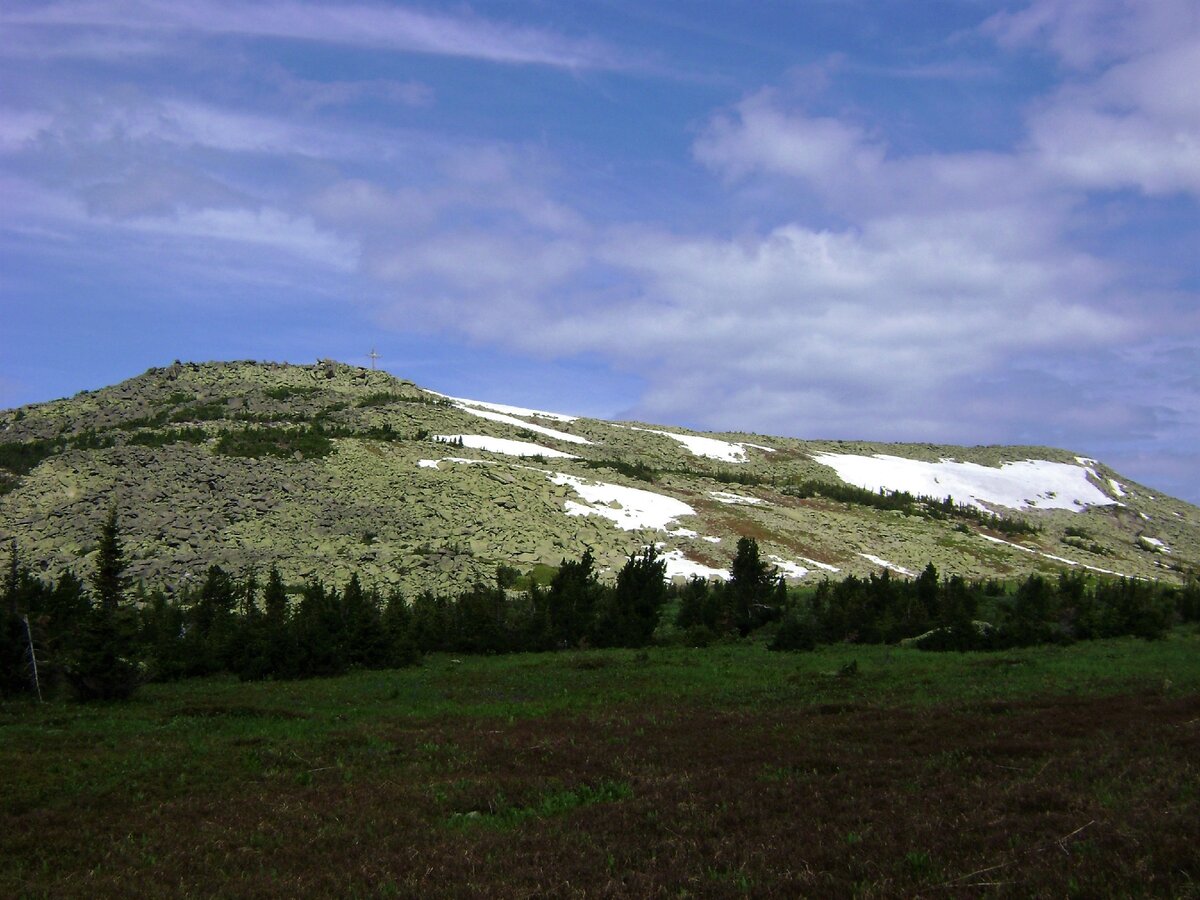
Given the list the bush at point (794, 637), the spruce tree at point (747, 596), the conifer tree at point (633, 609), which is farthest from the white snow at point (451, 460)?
the bush at point (794, 637)

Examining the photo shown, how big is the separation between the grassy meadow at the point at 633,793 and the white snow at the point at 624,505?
151 feet

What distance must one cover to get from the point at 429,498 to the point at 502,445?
27.6 metres

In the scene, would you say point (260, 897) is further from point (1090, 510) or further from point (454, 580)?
point (1090, 510)

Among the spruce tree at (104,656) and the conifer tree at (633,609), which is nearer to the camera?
the spruce tree at (104,656)

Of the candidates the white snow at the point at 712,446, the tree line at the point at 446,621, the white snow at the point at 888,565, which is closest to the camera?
the tree line at the point at 446,621

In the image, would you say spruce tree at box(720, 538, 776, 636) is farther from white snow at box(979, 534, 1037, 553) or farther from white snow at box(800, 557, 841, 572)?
white snow at box(979, 534, 1037, 553)

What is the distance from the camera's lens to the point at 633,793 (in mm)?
14289

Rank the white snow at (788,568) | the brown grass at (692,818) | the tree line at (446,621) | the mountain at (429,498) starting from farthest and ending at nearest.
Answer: the white snow at (788,568), the mountain at (429,498), the tree line at (446,621), the brown grass at (692,818)

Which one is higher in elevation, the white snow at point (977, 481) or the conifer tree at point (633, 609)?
the white snow at point (977, 481)

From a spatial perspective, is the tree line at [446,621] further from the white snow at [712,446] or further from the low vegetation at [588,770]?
the white snow at [712,446]

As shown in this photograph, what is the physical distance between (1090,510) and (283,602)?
124711 mm

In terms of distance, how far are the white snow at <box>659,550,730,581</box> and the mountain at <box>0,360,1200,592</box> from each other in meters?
0.39

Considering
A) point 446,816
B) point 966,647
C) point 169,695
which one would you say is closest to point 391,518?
point 169,695

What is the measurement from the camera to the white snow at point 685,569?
63750 millimetres
